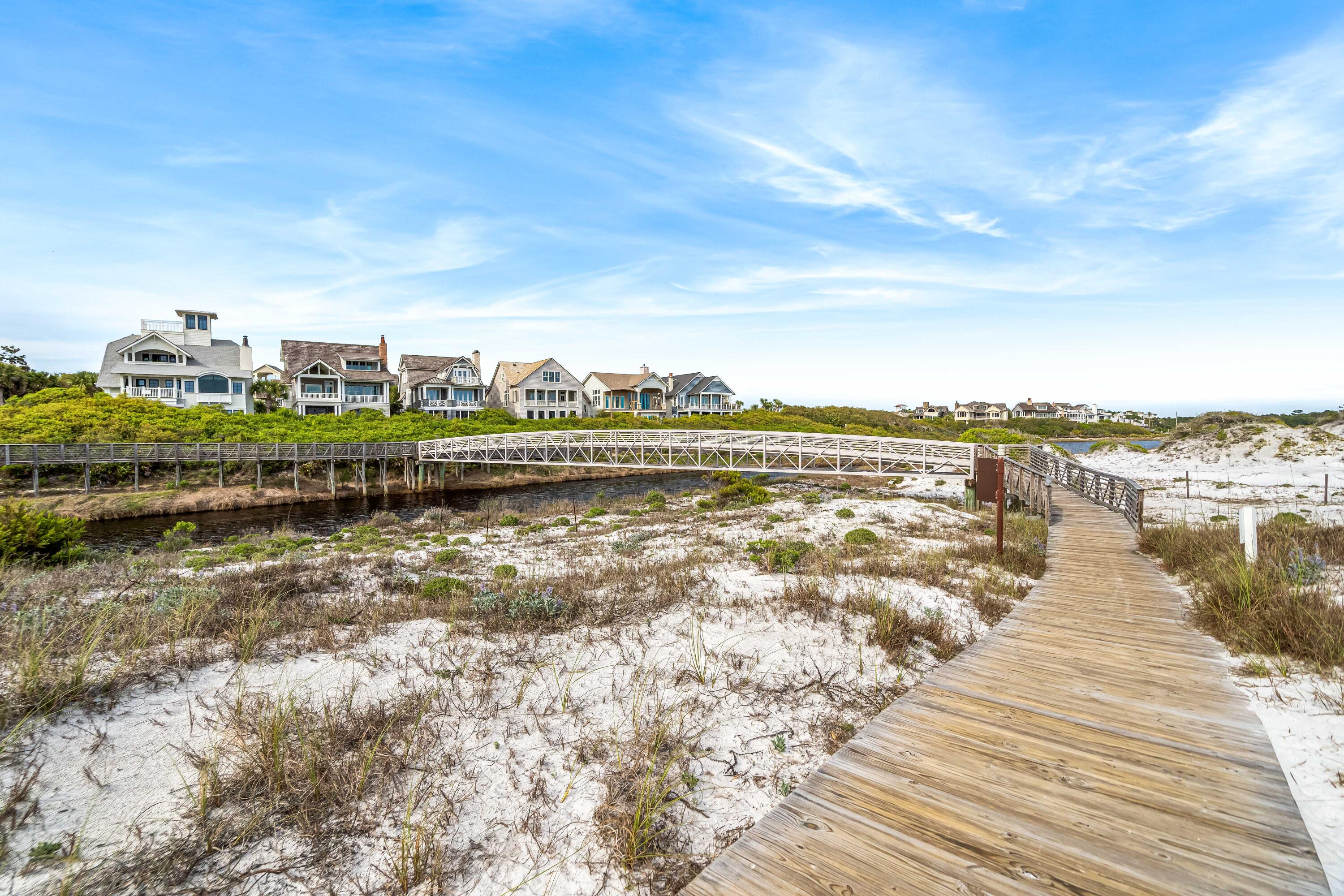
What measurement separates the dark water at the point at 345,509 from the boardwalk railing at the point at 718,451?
6.44ft

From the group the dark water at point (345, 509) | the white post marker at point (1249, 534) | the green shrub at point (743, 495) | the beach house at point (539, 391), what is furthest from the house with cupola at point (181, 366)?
the white post marker at point (1249, 534)

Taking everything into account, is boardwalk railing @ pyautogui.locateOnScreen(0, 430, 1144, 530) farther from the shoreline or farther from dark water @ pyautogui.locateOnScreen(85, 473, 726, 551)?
dark water @ pyautogui.locateOnScreen(85, 473, 726, 551)

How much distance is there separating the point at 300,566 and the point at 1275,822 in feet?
42.5

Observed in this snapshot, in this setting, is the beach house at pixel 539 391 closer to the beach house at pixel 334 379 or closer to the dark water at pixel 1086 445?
the beach house at pixel 334 379

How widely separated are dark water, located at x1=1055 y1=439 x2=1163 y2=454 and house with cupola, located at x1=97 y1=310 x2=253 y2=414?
77381 mm

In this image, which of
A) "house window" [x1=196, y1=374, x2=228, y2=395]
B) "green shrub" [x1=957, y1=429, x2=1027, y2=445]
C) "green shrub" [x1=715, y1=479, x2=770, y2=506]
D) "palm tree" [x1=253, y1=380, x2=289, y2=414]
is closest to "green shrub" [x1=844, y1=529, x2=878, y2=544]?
"green shrub" [x1=715, y1=479, x2=770, y2=506]

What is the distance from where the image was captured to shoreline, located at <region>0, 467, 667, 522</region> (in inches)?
1019

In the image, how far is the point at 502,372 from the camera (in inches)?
2643

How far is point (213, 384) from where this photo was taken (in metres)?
47.1

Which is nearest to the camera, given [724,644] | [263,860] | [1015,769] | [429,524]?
[263,860]

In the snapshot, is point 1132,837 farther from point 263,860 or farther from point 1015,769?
point 263,860

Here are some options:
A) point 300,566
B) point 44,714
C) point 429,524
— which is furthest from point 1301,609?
point 429,524

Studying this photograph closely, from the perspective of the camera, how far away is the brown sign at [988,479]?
1042 centimetres

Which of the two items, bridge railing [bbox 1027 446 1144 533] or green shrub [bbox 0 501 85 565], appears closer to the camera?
green shrub [bbox 0 501 85 565]
